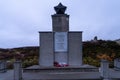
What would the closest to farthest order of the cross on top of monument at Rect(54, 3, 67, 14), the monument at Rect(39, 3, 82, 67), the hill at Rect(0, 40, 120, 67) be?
the monument at Rect(39, 3, 82, 67) < the cross on top of monument at Rect(54, 3, 67, 14) < the hill at Rect(0, 40, 120, 67)

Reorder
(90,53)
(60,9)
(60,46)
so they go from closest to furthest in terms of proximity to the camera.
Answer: (60,46)
(60,9)
(90,53)

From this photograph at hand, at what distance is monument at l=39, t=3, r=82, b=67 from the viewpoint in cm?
2727

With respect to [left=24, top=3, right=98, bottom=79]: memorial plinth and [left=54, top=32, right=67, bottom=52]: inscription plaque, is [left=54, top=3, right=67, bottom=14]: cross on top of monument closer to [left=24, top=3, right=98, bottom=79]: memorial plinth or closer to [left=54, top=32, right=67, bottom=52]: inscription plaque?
[left=24, top=3, right=98, bottom=79]: memorial plinth

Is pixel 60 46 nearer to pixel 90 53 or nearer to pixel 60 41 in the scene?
pixel 60 41

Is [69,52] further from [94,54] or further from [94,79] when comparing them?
[94,54]

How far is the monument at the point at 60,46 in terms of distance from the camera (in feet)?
89.5

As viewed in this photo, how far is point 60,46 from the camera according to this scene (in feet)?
89.9

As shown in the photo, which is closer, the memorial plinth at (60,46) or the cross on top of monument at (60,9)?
the memorial plinth at (60,46)

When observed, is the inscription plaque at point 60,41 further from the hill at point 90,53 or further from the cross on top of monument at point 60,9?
the hill at point 90,53

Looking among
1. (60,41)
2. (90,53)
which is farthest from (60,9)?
(90,53)

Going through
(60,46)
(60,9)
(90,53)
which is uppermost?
(60,9)

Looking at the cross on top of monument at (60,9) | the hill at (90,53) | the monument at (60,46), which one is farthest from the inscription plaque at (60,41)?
the hill at (90,53)

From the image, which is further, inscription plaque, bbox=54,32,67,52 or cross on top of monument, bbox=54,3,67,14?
cross on top of monument, bbox=54,3,67,14

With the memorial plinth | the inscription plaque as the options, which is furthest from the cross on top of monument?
the inscription plaque
